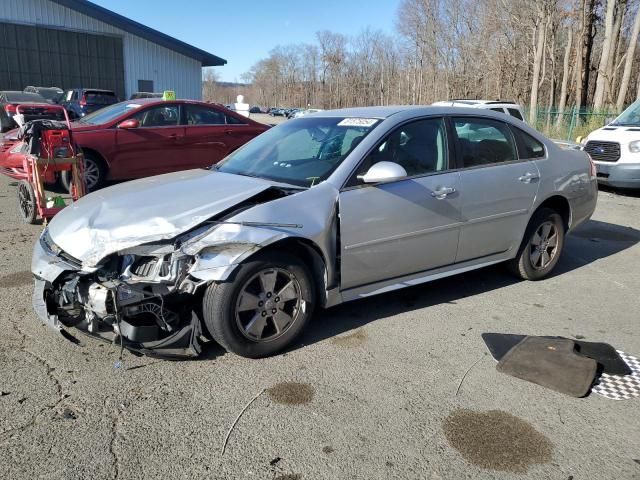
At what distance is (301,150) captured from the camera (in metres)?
4.35

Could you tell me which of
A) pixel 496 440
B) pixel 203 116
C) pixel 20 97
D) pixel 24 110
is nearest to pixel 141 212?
pixel 496 440

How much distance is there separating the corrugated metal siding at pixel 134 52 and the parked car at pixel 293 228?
27443 millimetres

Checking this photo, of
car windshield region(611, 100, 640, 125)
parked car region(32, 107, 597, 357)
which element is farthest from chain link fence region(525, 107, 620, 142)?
parked car region(32, 107, 597, 357)

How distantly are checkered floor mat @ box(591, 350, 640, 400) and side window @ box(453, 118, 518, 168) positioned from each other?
6.42ft

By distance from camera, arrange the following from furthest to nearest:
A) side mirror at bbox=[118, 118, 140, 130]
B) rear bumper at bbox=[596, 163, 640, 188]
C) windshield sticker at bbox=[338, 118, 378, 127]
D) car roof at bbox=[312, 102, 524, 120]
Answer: rear bumper at bbox=[596, 163, 640, 188]
side mirror at bbox=[118, 118, 140, 130]
car roof at bbox=[312, 102, 524, 120]
windshield sticker at bbox=[338, 118, 378, 127]

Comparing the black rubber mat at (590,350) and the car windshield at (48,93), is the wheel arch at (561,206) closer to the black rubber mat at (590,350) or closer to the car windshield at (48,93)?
the black rubber mat at (590,350)

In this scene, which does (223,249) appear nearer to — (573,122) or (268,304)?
(268,304)

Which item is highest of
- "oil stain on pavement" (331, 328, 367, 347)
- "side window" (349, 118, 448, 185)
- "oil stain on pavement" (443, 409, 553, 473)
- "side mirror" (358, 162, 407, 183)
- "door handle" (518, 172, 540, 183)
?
"side window" (349, 118, 448, 185)

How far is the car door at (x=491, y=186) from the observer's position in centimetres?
445

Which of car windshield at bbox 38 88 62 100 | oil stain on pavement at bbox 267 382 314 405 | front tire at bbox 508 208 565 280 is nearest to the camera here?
oil stain on pavement at bbox 267 382 314 405

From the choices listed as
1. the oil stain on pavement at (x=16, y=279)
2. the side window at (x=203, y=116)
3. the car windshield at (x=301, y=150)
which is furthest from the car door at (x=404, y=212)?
the side window at (x=203, y=116)

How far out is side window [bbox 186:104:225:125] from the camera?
959cm

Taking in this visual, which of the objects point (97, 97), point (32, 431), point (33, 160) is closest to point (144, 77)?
point (97, 97)

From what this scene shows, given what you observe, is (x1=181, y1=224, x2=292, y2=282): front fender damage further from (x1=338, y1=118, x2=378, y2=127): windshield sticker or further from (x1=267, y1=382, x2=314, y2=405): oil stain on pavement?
(x1=338, y1=118, x2=378, y2=127): windshield sticker
